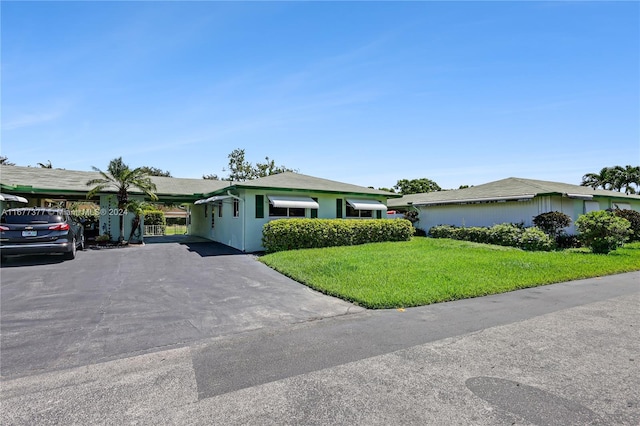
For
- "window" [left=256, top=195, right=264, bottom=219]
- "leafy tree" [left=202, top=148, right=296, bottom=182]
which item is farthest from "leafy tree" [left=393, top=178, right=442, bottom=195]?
"window" [left=256, top=195, right=264, bottom=219]

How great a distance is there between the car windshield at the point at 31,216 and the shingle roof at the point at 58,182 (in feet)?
16.7

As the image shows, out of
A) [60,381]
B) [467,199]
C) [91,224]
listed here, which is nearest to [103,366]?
[60,381]

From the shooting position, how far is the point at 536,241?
15.1 metres

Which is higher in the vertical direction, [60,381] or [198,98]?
[198,98]

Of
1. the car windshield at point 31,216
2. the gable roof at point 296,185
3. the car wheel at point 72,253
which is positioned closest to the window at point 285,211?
the gable roof at point 296,185

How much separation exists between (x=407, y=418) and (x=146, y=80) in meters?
12.3

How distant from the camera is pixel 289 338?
4676 millimetres

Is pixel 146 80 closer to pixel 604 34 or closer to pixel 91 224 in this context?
pixel 91 224

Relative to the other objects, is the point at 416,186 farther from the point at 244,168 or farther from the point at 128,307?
the point at 128,307

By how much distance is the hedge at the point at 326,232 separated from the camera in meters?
13.9

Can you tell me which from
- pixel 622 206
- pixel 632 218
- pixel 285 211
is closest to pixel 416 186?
pixel 622 206

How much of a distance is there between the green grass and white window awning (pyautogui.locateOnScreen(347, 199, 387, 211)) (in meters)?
4.29

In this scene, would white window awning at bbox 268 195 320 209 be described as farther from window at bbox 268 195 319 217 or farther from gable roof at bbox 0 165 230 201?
gable roof at bbox 0 165 230 201

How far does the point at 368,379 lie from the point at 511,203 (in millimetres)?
18593
